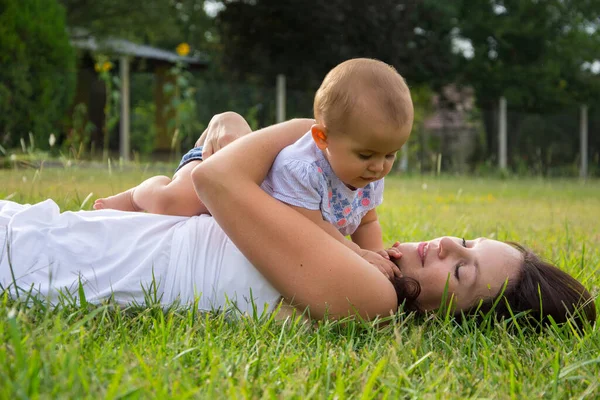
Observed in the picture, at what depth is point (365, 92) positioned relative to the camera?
2018 millimetres

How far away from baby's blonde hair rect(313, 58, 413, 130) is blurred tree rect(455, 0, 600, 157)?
2116cm

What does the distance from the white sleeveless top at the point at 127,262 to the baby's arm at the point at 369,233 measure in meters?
0.58

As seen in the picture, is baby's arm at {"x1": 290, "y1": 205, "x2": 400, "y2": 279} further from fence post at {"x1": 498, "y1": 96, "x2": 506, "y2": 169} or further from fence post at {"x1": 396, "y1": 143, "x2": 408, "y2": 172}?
fence post at {"x1": 498, "y1": 96, "x2": 506, "y2": 169}

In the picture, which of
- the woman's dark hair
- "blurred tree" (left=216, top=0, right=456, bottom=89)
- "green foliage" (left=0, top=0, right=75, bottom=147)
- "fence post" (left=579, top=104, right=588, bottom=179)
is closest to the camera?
the woman's dark hair

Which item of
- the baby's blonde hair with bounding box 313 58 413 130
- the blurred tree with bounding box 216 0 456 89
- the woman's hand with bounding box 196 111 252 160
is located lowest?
the woman's hand with bounding box 196 111 252 160

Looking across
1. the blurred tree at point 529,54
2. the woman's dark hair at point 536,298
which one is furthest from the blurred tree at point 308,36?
the woman's dark hair at point 536,298

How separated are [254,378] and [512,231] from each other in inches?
138

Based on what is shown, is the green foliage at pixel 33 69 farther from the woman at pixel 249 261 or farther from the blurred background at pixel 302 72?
the woman at pixel 249 261

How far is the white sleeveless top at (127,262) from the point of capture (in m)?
2.24

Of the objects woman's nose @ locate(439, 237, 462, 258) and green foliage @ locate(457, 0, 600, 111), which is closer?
woman's nose @ locate(439, 237, 462, 258)

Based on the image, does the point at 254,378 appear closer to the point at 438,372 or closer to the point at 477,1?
the point at 438,372

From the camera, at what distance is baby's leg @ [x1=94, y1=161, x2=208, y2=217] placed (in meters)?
2.71

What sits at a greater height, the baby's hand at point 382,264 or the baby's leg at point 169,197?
the baby's leg at point 169,197

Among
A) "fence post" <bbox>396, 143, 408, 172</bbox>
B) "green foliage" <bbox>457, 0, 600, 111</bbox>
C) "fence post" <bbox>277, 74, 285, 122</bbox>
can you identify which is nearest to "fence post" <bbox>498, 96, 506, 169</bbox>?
"fence post" <bbox>396, 143, 408, 172</bbox>
